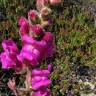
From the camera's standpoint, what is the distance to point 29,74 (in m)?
1.96

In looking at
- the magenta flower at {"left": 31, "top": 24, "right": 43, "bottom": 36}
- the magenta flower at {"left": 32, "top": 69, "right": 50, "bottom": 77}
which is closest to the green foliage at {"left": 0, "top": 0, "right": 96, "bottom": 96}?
the magenta flower at {"left": 32, "top": 69, "right": 50, "bottom": 77}

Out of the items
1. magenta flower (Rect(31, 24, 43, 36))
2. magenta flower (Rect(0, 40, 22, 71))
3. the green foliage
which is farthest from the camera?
the green foliage

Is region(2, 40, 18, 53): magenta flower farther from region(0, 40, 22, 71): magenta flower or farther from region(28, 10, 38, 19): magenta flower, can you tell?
region(28, 10, 38, 19): magenta flower

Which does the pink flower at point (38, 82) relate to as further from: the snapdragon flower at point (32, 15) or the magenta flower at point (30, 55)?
the snapdragon flower at point (32, 15)


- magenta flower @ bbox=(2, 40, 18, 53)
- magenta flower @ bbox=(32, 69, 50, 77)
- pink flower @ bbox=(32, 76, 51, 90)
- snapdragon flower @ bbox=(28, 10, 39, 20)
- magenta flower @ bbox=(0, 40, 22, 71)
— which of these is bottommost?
pink flower @ bbox=(32, 76, 51, 90)

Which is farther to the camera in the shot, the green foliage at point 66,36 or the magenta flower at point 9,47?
the green foliage at point 66,36

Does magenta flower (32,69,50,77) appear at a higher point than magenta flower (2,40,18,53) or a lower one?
lower

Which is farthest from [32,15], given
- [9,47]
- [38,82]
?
[38,82]

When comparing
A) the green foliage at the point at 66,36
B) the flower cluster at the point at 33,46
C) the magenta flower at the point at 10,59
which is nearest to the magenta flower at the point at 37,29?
the flower cluster at the point at 33,46

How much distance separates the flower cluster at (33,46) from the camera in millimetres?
1803

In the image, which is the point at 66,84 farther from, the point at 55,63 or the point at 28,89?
the point at 28,89

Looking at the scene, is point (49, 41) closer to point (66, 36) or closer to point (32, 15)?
point (32, 15)

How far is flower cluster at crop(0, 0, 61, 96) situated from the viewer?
1.80m

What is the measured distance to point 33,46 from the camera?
183 cm
